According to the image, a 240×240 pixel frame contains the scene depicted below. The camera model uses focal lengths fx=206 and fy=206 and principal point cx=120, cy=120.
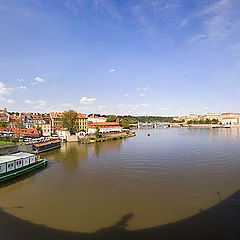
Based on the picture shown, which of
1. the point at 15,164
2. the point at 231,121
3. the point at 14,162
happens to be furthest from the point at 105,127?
the point at 231,121

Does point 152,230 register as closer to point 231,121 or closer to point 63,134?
point 63,134

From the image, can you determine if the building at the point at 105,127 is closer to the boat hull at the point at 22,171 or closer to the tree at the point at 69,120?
the tree at the point at 69,120

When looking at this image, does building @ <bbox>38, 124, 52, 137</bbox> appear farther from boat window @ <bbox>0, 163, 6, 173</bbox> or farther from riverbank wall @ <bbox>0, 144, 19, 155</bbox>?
boat window @ <bbox>0, 163, 6, 173</bbox>

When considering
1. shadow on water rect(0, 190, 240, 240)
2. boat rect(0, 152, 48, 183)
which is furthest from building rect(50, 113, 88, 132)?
shadow on water rect(0, 190, 240, 240)

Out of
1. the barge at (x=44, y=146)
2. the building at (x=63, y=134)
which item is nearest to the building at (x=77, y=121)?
the building at (x=63, y=134)

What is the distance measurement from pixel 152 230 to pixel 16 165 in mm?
14421

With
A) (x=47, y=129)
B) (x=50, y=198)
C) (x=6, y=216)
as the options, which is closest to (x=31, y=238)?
(x=6, y=216)

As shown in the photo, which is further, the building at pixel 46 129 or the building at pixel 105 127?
the building at pixel 105 127

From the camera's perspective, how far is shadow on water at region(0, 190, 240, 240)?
9312mm

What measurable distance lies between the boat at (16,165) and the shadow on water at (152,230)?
277 inches

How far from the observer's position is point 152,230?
385 inches

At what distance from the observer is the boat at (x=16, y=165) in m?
17.4

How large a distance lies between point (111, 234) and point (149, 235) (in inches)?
68.5

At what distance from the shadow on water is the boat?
23.1 ft
